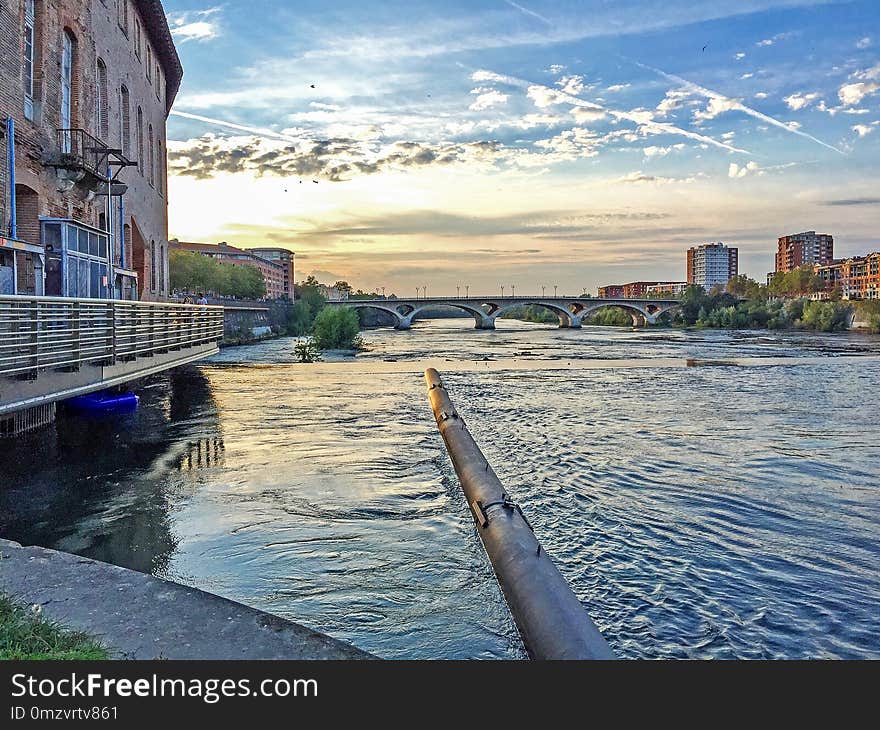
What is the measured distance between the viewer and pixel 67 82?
18594mm

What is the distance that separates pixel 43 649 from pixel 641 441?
12.5m

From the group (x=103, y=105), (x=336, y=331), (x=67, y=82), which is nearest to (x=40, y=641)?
(x=67, y=82)

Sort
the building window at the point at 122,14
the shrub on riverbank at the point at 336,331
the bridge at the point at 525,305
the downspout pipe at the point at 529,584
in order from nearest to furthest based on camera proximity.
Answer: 1. the downspout pipe at the point at 529,584
2. the building window at the point at 122,14
3. the shrub on riverbank at the point at 336,331
4. the bridge at the point at 525,305

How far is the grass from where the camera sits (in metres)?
3.91

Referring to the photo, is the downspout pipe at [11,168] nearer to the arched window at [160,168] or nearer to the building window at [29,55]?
the building window at [29,55]

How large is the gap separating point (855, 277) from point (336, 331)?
145 meters

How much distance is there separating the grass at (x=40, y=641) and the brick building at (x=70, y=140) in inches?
453

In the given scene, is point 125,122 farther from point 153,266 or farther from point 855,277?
point 855,277

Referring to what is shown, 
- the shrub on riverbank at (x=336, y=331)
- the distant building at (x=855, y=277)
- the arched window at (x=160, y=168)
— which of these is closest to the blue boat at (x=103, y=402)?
the arched window at (x=160, y=168)

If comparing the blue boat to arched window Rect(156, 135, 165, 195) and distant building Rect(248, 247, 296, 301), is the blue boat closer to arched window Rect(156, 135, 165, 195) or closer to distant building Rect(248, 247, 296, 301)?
arched window Rect(156, 135, 165, 195)

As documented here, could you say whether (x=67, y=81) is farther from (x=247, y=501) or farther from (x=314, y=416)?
(x=247, y=501)

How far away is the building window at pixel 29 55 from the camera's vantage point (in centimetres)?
1556

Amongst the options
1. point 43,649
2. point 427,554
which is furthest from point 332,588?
point 43,649

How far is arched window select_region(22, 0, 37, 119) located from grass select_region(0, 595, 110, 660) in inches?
556
